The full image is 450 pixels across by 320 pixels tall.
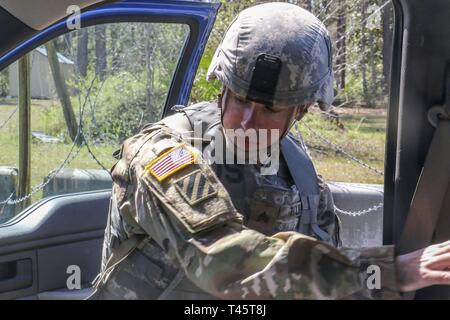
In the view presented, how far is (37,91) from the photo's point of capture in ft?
9.77

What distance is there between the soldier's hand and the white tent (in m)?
1.70

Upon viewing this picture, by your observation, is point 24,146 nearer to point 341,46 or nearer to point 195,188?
point 195,188

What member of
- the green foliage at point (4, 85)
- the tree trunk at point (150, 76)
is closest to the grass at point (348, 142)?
the tree trunk at point (150, 76)

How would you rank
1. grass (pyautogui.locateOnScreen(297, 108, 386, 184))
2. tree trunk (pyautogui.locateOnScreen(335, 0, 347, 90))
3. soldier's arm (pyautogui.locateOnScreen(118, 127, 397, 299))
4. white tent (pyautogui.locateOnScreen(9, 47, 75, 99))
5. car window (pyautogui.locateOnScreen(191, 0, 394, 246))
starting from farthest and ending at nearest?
grass (pyautogui.locateOnScreen(297, 108, 386, 184))
tree trunk (pyautogui.locateOnScreen(335, 0, 347, 90))
car window (pyautogui.locateOnScreen(191, 0, 394, 246))
white tent (pyautogui.locateOnScreen(9, 47, 75, 99))
soldier's arm (pyautogui.locateOnScreen(118, 127, 397, 299))

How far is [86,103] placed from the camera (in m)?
3.12

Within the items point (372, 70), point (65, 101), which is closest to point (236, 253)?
point (65, 101)

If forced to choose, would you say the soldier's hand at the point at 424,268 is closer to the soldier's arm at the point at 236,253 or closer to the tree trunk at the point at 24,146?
the soldier's arm at the point at 236,253

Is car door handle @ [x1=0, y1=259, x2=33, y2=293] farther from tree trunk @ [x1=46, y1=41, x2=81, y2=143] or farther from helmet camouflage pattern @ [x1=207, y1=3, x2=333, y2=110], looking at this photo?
helmet camouflage pattern @ [x1=207, y1=3, x2=333, y2=110]

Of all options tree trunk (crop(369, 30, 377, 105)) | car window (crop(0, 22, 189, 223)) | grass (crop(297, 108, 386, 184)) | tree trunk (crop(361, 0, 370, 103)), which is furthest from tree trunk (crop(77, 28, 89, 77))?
tree trunk (crop(369, 30, 377, 105))

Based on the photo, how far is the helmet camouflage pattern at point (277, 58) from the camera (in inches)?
62.3

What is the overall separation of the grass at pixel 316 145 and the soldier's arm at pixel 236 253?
1541mm

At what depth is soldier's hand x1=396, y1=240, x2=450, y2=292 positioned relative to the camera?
4.47 feet
